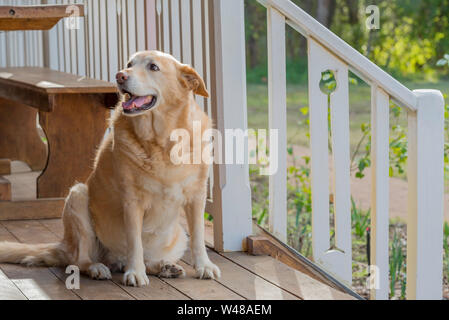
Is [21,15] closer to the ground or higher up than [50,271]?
higher up

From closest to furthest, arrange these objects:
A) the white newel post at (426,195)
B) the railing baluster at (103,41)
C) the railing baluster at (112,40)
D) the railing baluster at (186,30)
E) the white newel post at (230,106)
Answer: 1. the white newel post at (426,195)
2. the white newel post at (230,106)
3. the railing baluster at (186,30)
4. the railing baluster at (112,40)
5. the railing baluster at (103,41)

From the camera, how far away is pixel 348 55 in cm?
300

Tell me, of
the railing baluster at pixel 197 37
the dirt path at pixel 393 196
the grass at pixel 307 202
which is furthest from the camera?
the dirt path at pixel 393 196

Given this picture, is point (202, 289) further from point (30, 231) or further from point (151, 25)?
point (151, 25)

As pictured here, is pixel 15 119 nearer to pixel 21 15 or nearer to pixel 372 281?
pixel 21 15

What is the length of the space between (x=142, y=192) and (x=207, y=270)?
413 mm

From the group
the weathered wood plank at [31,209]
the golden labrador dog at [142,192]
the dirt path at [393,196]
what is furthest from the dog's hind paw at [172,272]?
the dirt path at [393,196]

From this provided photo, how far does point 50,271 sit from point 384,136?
147cm

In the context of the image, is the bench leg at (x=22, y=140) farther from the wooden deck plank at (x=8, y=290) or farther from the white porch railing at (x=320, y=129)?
the wooden deck plank at (x=8, y=290)

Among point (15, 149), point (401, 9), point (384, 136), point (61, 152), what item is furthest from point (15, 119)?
point (401, 9)

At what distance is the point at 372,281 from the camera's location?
3051mm

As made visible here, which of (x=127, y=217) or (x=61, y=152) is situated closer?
(x=127, y=217)

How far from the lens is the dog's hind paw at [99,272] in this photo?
2943 mm

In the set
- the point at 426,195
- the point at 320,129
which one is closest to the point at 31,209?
the point at 320,129
